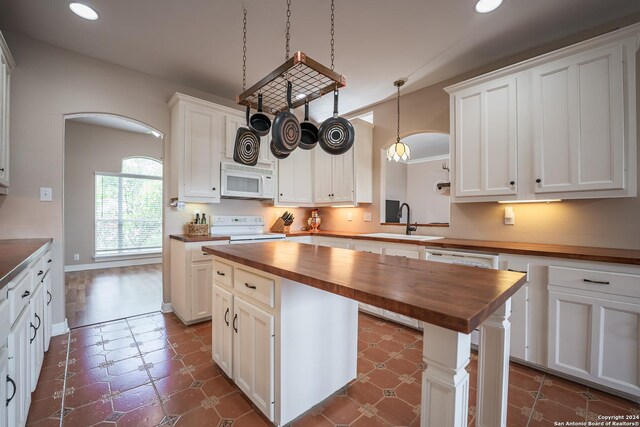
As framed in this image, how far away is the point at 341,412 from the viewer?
160cm

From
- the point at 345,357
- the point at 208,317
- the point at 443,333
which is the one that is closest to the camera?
the point at 443,333

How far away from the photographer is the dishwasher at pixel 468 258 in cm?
218

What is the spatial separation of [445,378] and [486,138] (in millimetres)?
2288

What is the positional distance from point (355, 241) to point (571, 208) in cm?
198

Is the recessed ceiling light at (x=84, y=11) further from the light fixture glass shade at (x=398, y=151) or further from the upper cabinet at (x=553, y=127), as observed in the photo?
the upper cabinet at (x=553, y=127)

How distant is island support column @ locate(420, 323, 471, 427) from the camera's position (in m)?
0.79

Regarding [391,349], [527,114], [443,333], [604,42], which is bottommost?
[391,349]

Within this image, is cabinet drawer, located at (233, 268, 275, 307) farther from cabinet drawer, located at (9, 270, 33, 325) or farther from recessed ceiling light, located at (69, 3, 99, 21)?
recessed ceiling light, located at (69, 3, 99, 21)

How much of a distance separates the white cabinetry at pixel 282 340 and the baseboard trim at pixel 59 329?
77.3 inches

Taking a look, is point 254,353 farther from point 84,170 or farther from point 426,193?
point 84,170

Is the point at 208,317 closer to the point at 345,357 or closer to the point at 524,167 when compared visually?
the point at 345,357

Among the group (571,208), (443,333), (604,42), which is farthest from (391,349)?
(604,42)

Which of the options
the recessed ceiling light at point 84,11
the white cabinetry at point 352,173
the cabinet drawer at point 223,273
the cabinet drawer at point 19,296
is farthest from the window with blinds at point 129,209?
the cabinet drawer at point 223,273

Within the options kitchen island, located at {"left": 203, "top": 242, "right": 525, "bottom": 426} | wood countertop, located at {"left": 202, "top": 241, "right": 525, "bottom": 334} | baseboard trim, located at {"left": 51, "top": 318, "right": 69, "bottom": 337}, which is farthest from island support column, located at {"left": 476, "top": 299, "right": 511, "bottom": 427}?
baseboard trim, located at {"left": 51, "top": 318, "right": 69, "bottom": 337}
